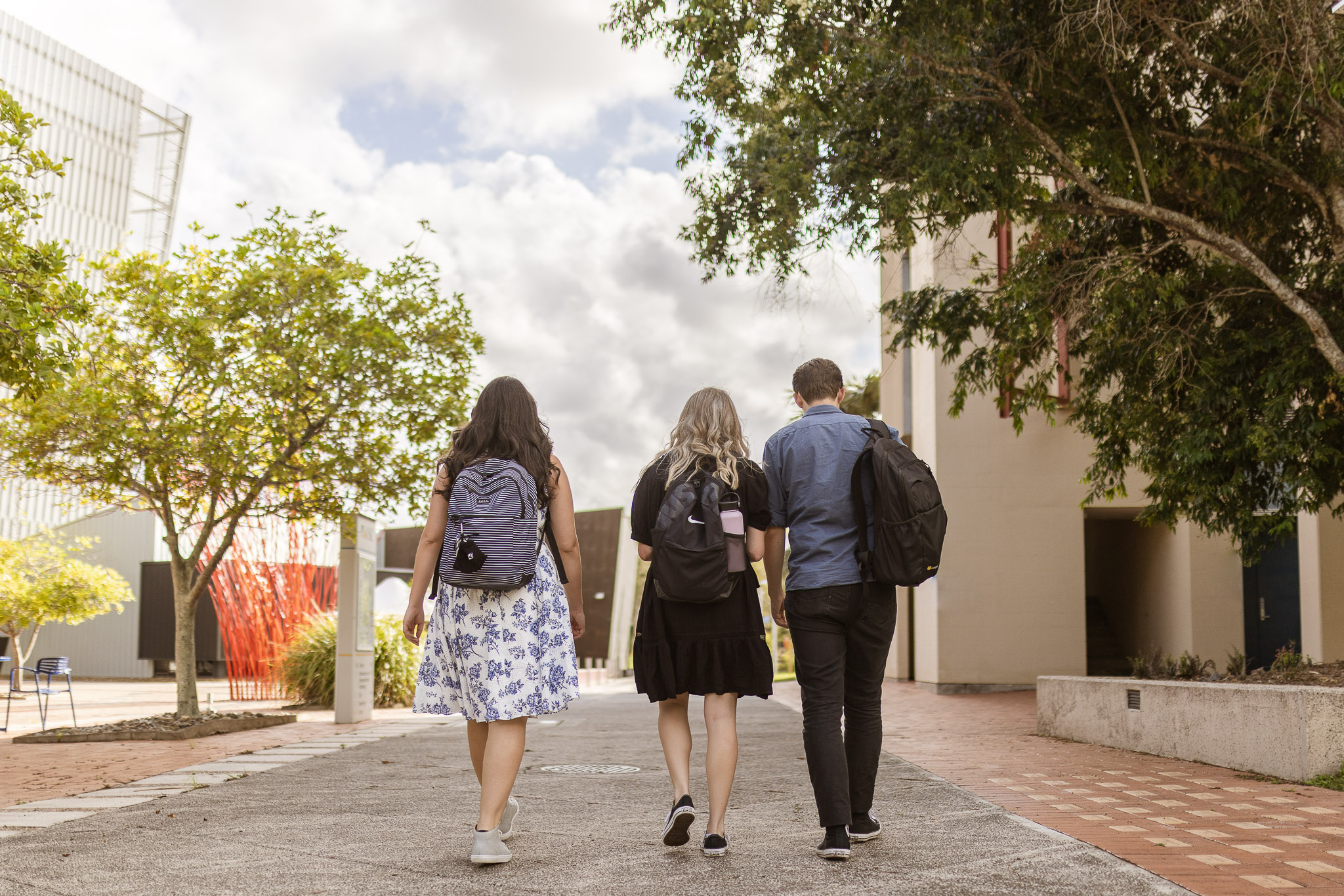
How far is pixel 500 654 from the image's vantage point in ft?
13.2

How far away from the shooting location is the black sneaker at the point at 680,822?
4.12 m

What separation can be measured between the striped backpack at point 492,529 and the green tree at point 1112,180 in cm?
552

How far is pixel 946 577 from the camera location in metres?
17.5

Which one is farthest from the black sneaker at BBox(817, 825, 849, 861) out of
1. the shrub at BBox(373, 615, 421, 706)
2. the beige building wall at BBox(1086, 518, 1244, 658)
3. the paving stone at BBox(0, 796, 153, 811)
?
the beige building wall at BBox(1086, 518, 1244, 658)

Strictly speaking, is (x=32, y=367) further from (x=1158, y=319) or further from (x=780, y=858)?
(x=1158, y=319)

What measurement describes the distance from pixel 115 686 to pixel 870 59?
22028 mm

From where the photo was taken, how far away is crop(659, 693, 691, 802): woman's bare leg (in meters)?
4.18

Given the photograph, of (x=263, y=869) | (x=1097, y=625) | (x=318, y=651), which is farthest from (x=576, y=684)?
(x=1097, y=625)

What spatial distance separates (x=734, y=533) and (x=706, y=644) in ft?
1.40

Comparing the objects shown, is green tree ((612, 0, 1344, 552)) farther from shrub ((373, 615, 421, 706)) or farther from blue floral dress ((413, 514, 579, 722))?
shrub ((373, 615, 421, 706))

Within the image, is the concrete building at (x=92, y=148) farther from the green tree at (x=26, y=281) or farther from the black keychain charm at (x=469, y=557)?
the black keychain charm at (x=469, y=557)

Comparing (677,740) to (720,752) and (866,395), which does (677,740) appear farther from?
(866,395)

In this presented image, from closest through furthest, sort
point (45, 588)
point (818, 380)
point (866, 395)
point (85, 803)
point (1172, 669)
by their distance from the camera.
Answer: point (818, 380)
point (85, 803)
point (1172, 669)
point (45, 588)
point (866, 395)

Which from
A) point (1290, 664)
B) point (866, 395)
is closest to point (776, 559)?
point (1290, 664)
